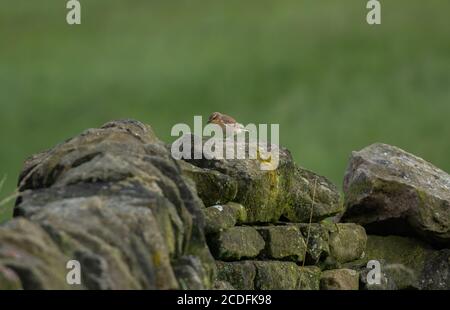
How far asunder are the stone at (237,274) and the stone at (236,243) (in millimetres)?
147

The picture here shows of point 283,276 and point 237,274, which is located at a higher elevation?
point 237,274

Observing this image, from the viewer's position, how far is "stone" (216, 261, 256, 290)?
A: 20281mm

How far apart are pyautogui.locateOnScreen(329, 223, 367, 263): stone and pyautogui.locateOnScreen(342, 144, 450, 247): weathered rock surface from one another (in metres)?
1.00

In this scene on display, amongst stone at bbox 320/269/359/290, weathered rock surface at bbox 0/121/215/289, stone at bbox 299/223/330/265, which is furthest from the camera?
stone at bbox 299/223/330/265

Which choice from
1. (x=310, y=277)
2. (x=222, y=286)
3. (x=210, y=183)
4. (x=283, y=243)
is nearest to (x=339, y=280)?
(x=310, y=277)

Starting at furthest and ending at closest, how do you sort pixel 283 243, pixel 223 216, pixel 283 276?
pixel 283 243, pixel 283 276, pixel 223 216

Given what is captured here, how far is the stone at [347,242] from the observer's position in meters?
23.8

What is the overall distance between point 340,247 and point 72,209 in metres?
9.44

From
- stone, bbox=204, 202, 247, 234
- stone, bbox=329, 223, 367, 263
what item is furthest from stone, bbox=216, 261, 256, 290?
stone, bbox=329, 223, 367, 263

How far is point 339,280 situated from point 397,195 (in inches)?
144

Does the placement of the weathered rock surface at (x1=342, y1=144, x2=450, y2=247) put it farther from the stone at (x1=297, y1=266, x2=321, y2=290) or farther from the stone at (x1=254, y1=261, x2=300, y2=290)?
the stone at (x1=254, y1=261, x2=300, y2=290)

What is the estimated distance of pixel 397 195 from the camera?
2562 centimetres

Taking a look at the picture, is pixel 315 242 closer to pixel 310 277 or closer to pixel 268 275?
pixel 310 277

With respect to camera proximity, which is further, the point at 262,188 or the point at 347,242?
the point at 347,242
